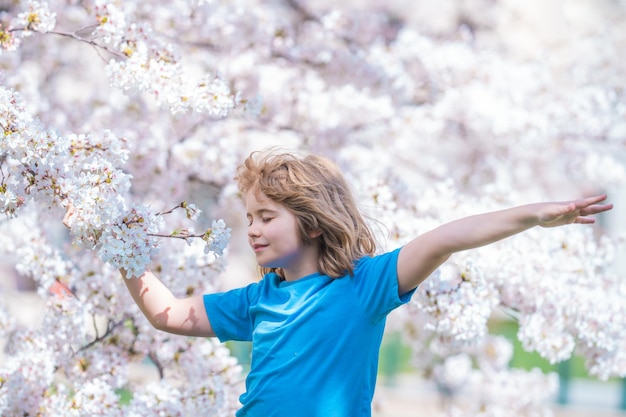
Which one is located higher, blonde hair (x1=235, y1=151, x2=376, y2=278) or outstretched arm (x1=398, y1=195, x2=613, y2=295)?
outstretched arm (x1=398, y1=195, x2=613, y2=295)

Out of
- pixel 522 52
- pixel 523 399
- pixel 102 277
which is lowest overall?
pixel 523 399

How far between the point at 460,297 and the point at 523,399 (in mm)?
2798

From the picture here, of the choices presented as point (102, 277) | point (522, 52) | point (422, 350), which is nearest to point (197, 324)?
point (102, 277)

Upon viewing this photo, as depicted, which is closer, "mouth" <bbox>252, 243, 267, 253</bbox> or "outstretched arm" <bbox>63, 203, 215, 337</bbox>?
"mouth" <bbox>252, 243, 267, 253</bbox>

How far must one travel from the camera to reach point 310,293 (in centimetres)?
211

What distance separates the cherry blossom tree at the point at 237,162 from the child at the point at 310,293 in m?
0.20

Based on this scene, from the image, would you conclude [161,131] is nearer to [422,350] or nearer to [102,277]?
[102,277]

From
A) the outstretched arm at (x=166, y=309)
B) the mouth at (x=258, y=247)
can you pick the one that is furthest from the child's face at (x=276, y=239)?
the outstretched arm at (x=166, y=309)

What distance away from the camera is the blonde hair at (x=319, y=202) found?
2.15 meters

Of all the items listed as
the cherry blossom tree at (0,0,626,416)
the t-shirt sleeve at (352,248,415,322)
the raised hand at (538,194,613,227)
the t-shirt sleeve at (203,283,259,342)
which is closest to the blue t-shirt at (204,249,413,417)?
the t-shirt sleeve at (352,248,415,322)

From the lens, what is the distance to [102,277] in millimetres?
2932

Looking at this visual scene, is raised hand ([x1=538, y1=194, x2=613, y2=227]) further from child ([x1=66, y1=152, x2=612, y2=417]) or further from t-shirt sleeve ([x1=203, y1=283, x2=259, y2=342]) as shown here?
t-shirt sleeve ([x1=203, y1=283, x2=259, y2=342])

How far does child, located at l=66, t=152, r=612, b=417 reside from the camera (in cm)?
197

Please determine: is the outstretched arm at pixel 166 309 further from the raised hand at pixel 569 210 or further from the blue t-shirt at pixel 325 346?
the raised hand at pixel 569 210
